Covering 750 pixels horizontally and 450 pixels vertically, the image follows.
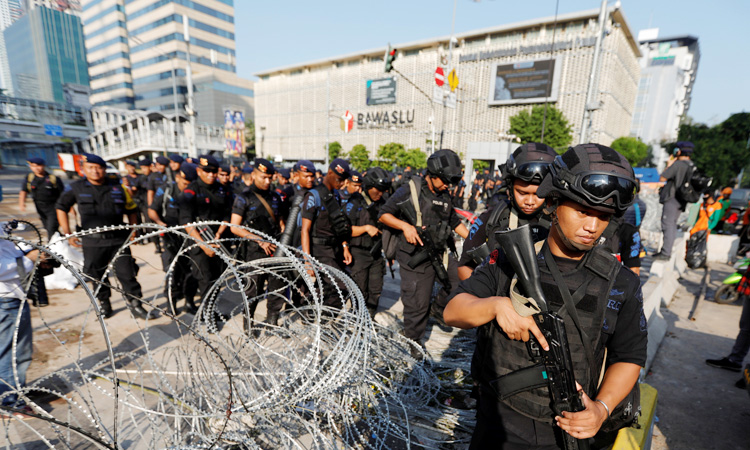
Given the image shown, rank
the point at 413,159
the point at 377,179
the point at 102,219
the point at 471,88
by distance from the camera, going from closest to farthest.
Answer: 1. the point at 102,219
2. the point at 377,179
3. the point at 413,159
4. the point at 471,88

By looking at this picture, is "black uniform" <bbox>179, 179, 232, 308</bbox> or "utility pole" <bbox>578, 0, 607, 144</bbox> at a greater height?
"utility pole" <bbox>578, 0, 607, 144</bbox>

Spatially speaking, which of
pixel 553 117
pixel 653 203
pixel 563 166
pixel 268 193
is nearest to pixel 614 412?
pixel 563 166

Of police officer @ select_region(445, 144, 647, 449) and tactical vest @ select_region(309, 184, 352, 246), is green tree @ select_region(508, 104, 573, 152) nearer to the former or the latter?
tactical vest @ select_region(309, 184, 352, 246)

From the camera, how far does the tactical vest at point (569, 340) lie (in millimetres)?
1338

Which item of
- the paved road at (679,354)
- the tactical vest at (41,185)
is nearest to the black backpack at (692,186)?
the paved road at (679,354)

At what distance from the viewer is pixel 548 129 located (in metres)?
28.1

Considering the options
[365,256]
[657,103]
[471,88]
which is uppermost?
[657,103]

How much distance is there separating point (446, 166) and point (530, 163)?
42.3 inches

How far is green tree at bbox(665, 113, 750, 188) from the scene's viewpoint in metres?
32.2

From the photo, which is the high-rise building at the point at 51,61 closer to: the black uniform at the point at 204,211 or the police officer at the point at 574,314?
the black uniform at the point at 204,211

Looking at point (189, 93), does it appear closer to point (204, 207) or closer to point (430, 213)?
point (204, 207)

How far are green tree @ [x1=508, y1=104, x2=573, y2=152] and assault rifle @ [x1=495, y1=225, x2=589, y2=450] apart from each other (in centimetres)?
2969

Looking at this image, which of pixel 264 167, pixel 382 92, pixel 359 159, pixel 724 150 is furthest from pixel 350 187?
pixel 724 150

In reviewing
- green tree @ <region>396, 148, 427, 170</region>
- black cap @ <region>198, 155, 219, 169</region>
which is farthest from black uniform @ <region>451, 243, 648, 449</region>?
Result: green tree @ <region>396, 148, 427, 170</region>
